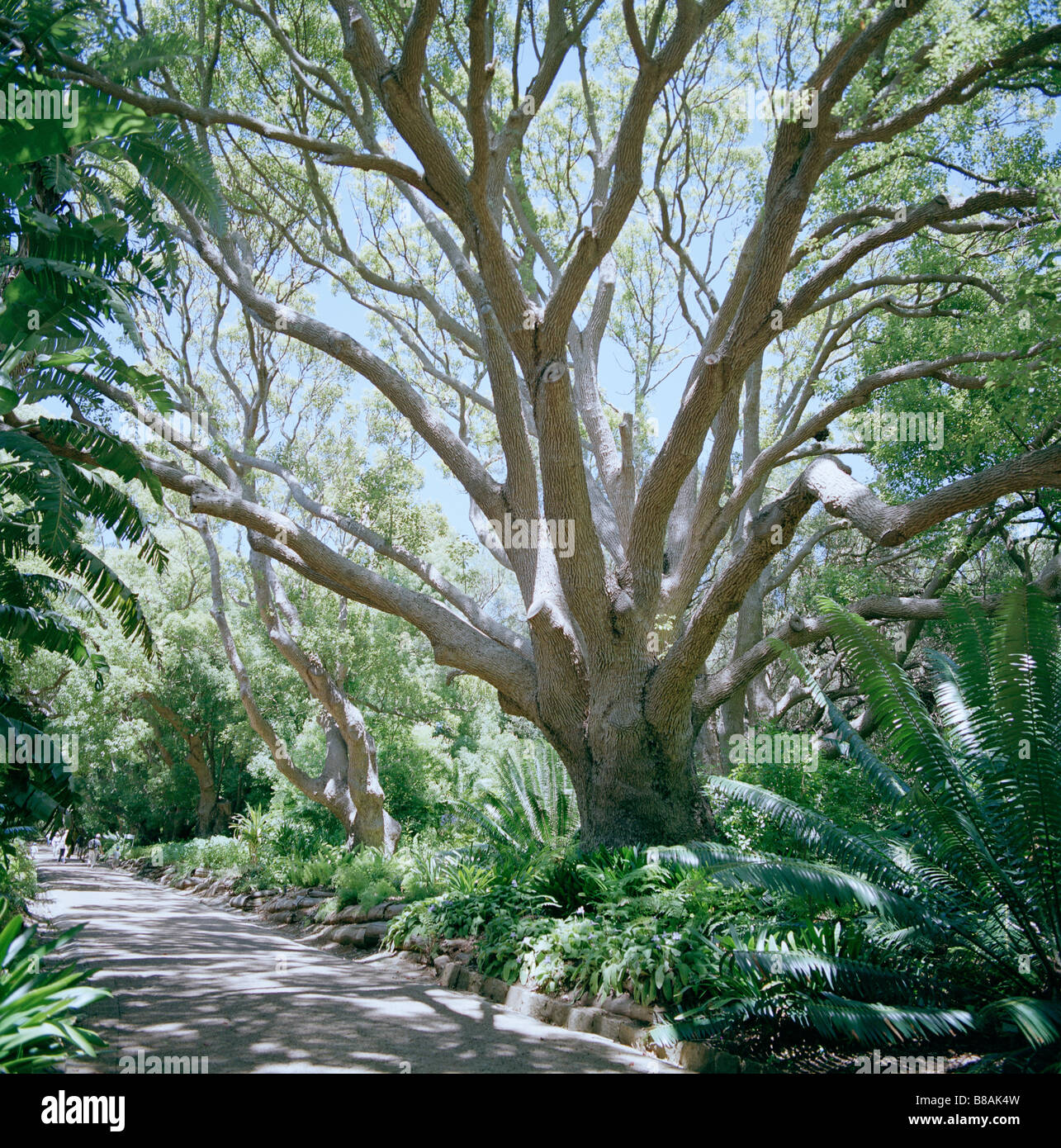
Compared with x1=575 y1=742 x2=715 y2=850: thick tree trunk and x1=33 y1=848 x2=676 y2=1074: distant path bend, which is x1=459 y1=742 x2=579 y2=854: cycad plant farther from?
x1=33 y1=848 x2=676 y2=1074: distant path bend

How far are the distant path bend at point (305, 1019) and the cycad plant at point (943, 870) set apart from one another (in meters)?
1.16

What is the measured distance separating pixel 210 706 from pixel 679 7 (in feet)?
72.1

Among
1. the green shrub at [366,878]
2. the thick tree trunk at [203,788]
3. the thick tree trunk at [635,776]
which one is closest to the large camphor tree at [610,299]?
the thick tree trunk at [635,776]

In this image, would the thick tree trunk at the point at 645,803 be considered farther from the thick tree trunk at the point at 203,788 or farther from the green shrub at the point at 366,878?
the thick tree trunk at the point at 203,788

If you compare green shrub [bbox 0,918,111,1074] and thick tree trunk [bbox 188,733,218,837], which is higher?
green shrub [bbox 0,918,111,1074]

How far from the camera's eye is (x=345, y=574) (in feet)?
27.1

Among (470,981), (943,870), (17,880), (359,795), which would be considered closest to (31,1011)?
(943,870)

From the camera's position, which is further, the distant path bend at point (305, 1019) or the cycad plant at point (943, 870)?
the distant path bend at point (305, 1019)

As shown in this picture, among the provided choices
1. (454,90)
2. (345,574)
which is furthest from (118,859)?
(454,90)

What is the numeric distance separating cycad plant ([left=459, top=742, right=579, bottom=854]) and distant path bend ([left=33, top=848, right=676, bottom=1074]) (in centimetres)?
181

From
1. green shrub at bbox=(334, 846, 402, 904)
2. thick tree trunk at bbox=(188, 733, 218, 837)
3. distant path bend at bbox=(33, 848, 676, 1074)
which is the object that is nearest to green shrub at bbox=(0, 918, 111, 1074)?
distant path bend at bbox=(33, 848, 676, 1074)

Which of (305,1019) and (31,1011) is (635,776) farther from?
(31,1011)

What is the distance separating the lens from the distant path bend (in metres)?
4.27

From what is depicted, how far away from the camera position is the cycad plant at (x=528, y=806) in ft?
30.1
